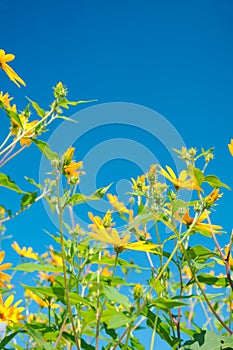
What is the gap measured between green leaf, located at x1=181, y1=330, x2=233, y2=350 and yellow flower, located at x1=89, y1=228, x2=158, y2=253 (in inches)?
8.4

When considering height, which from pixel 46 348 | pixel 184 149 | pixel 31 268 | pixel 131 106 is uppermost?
pixel 184 149

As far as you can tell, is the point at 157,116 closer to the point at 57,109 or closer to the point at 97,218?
the point at 97,218

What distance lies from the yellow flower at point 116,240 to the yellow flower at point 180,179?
9.7 inches

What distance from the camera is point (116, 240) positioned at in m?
1.03

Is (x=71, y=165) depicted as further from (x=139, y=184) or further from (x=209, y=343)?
(x=209, y=343)

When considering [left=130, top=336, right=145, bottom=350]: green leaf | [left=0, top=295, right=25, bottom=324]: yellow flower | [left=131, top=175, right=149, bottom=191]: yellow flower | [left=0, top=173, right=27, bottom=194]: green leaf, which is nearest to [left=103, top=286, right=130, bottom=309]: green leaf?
[left=130, top=336, right=145, bottom=350]: green leaf

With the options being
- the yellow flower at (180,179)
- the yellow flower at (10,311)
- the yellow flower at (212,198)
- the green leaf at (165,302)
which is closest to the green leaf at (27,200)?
the yellow flower at (10,311)

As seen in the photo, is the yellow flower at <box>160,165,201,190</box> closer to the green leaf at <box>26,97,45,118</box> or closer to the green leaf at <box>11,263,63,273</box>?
the green leaf at <box>11,263,63,273</box>

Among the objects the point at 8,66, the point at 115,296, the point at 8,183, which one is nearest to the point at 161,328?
the point at 115,296

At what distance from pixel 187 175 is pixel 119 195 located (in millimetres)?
199

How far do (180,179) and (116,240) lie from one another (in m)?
0.34

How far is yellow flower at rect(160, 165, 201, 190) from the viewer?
1236mm

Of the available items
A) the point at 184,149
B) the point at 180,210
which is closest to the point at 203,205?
the point at 180,210

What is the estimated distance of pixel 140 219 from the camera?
1.09m
